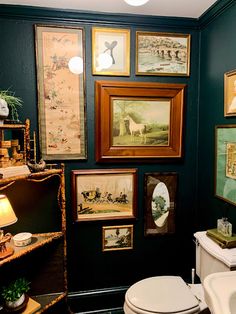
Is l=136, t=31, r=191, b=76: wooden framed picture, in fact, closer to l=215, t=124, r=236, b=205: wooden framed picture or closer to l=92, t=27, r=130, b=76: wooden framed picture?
l=92, t=27, r=130, b=76: wooden framed picture

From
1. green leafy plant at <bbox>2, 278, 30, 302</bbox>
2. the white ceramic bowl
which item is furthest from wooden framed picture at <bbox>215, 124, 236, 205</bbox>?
green leafy plant at <bbox>2, 278, 30, 302</bbox>

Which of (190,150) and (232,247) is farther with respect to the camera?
(190,150)

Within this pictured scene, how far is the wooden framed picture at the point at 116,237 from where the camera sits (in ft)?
7.59

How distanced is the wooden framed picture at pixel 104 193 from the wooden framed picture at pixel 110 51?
84 cm

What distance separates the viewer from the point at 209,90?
2.17 meters

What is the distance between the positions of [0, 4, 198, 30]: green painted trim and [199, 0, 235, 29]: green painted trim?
83 mm

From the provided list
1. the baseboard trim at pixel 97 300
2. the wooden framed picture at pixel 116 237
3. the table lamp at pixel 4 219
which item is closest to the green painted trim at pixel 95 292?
the baseboard trim at pixel 97 300

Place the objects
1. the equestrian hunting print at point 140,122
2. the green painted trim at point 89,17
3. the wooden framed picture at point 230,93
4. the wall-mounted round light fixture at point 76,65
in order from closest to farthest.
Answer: the wooden framed picture at point 230,93 < the green painted trim at point 89,17 < the wall-mounted round light fixture at point 76,65 < the equestrian hunting print at point 140,122

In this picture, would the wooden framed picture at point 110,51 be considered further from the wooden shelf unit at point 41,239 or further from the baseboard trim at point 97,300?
the baseboard trim at point 97,300

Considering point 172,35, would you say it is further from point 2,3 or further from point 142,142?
point 2,3

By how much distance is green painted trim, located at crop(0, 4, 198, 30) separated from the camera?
2.02m

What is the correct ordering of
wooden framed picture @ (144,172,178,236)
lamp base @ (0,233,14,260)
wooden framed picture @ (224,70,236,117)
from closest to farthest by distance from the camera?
1. lamp base @ (0,233,14,260)
2. wooden framed picture @ (224,70,236,117)
3. wooden framed picture @ (144,172,178,236)

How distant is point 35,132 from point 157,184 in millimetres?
1124

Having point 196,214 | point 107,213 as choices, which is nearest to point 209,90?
point 196,214
